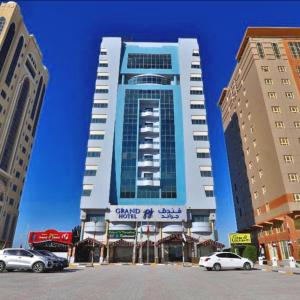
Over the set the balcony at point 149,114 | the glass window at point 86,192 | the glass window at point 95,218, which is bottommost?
the glass window at point 95,218

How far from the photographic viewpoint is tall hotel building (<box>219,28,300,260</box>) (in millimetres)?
46438

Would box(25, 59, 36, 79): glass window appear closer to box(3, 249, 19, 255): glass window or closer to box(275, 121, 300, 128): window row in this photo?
box(275, 121, 300, 128): window row

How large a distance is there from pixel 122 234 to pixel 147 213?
6467 mm

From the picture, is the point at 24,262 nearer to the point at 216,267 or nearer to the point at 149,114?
the point at 216,267

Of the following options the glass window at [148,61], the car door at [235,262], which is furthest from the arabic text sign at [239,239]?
the glass window at [148,61]

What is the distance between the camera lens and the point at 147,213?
56.1 m

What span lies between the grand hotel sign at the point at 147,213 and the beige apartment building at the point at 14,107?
1298 inches

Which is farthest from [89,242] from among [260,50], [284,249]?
[260,50]

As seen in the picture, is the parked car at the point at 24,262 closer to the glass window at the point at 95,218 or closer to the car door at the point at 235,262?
the car door at the point at 235,262

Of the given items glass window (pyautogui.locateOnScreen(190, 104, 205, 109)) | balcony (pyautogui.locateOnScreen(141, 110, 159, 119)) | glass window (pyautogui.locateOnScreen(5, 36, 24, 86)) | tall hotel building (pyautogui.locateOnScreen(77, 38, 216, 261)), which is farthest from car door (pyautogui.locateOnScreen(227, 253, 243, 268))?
glass window (pyautogui.locateOnScreen(5, 36, 24, 86))

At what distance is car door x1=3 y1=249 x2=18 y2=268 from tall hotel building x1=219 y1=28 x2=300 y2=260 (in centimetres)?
3645

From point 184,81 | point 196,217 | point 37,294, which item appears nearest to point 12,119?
point 184,81

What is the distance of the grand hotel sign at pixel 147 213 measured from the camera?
55656 millimetres

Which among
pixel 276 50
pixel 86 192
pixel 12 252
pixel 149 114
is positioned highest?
pixel 276 50
